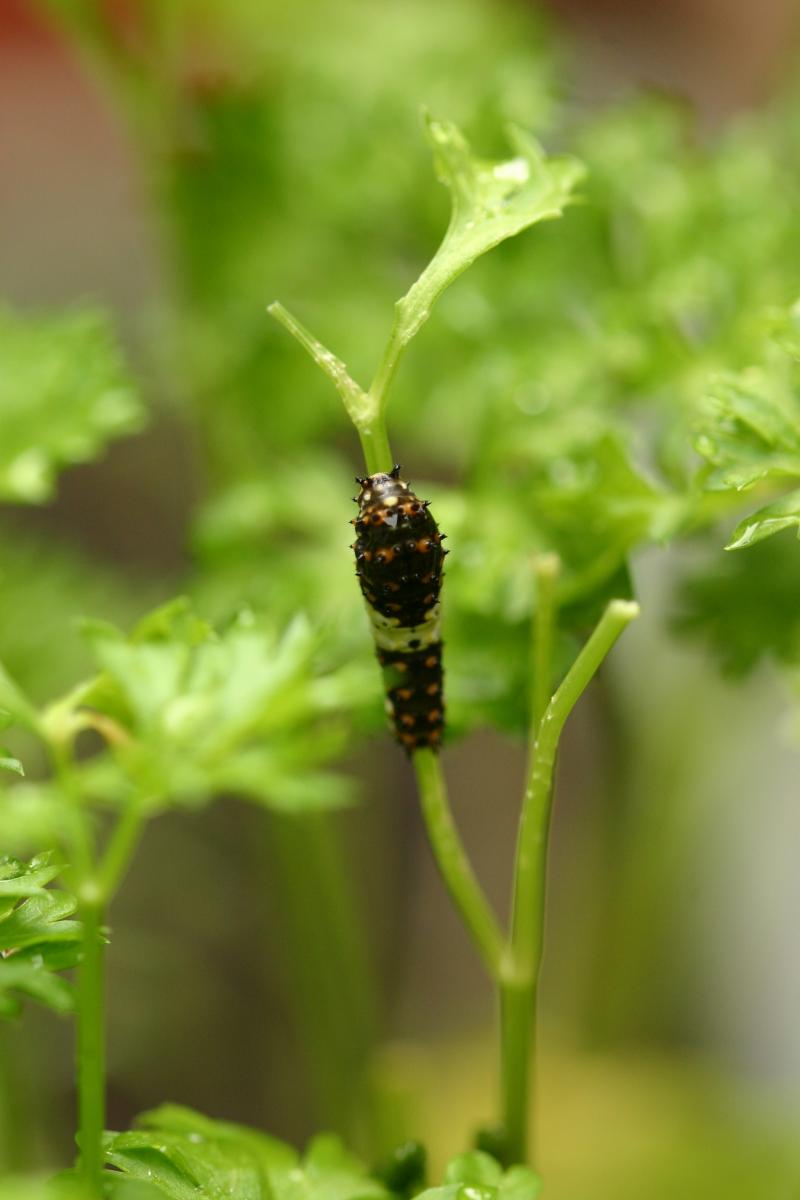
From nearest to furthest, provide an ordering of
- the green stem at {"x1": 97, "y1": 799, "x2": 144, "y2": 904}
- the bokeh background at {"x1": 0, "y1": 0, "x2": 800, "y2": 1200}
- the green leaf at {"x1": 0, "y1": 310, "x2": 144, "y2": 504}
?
the green stem at {"x1": 97, "y1": 799, "x2": 144, "y2": 904} → the green leaf at {"x1": 0, "y1": 310, "x2": 144, "y2": 504} → the bokeh background at {"x1": 0, "y1": 0, "x2": 800, "y2": 1200}

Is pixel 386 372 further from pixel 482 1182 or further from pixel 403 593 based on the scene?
pixel 482 1182

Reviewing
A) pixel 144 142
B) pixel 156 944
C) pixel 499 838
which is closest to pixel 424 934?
pixel 499 838

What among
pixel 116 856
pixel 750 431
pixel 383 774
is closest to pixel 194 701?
pixel 116 856

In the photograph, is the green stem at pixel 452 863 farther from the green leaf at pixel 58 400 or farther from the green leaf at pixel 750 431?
the green leaf at pixel 58 400

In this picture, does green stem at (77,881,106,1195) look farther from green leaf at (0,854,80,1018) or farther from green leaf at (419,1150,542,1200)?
green leaf at (419,1150,542,1200)

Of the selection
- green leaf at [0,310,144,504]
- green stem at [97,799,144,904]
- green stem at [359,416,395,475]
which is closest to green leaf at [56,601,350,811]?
green stem at [97,799,144,904]

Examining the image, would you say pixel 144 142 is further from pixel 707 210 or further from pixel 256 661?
pixel 256 661
